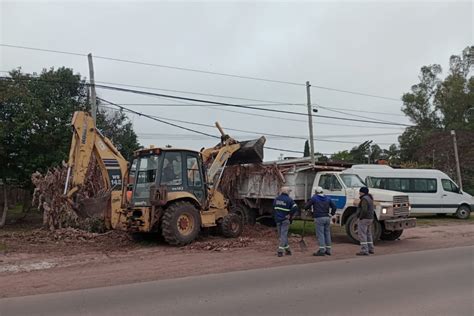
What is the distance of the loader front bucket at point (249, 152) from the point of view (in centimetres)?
1636

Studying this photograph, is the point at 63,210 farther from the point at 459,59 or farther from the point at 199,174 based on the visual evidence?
the point at 459,59

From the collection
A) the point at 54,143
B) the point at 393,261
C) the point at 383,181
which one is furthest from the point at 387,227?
the point at 54,143

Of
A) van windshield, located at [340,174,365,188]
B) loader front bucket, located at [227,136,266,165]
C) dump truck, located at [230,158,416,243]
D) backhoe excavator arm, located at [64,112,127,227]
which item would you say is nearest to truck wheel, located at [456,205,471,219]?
dump truck, located at [230,158,416,243]

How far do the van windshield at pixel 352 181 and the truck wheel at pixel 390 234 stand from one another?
5.34ft

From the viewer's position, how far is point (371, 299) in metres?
7.34

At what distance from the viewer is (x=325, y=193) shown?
1582cm

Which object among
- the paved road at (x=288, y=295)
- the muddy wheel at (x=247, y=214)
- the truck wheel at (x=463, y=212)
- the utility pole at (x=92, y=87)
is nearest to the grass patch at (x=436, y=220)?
the truck wheel at (x=463, y=212)

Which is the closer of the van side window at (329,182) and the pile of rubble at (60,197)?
the van side window at (329,182)

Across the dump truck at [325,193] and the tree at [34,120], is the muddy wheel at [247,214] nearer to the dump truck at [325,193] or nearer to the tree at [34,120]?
the dump truck at [325,193]

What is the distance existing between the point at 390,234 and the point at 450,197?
36.2ft

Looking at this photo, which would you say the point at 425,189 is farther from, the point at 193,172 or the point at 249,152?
the point at 193,172

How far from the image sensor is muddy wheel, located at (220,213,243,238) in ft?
48.8

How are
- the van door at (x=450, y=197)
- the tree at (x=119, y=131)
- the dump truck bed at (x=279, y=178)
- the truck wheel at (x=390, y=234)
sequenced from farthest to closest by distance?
the tree at (x=119, y=131) → the van door at (x=450, y=197) → the dump truck bed at (x=279, y=178) → the truck wheel at (x=390, y=234)

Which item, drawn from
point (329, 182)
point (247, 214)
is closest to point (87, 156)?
point (247, 214)
